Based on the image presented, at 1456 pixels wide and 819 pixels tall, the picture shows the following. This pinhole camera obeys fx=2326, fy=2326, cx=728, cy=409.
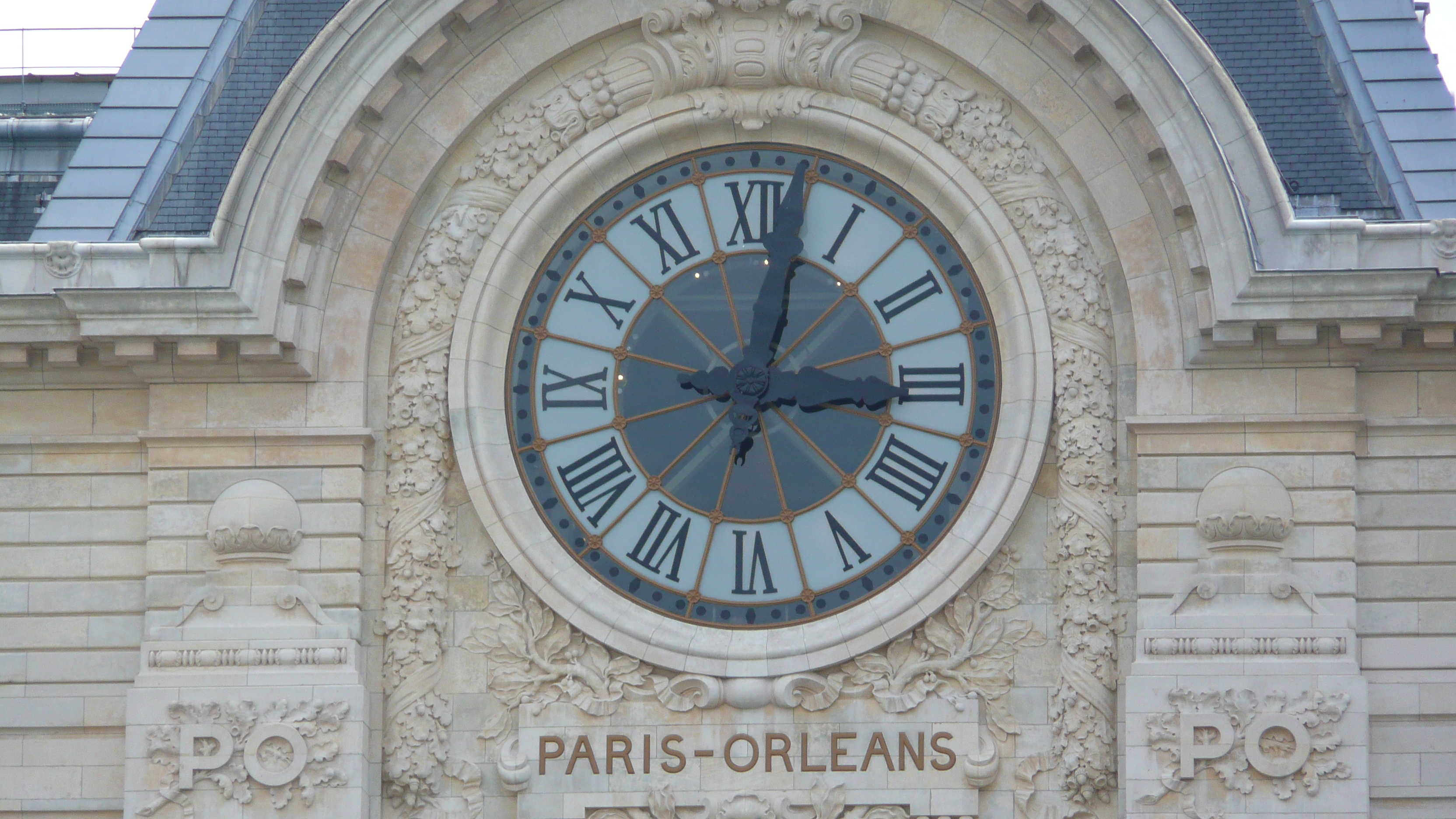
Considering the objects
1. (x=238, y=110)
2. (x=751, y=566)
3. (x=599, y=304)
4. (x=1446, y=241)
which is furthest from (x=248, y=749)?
(x=1446, y=241)

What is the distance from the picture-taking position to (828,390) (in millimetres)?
18062

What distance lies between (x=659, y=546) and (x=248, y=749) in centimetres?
347

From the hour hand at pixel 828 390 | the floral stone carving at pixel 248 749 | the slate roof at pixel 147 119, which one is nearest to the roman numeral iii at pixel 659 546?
the hour hand at pixel 828 390

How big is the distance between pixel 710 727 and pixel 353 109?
547 cm

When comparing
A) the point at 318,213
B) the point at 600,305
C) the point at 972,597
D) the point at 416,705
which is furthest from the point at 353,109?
the point at 972,597

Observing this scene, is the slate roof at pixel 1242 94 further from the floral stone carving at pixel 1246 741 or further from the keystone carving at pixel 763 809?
the keystone carving at pixel 763 809

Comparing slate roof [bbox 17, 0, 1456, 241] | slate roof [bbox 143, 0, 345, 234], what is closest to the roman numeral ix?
slate roof [bbox 143, 0, 345, 234]

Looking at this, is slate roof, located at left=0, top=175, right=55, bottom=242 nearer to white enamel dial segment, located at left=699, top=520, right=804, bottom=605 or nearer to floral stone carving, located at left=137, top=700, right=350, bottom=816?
floral stone carving, located at left=137, top=700, right=350, bottom=816

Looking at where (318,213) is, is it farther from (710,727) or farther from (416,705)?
(710,727)

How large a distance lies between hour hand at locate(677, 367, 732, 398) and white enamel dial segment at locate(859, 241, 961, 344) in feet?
4.14

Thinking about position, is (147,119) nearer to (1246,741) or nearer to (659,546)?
(659,546)

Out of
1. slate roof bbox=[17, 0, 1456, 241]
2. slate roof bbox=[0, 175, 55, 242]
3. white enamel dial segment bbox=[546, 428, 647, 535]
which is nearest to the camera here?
slate roof bbox=[17, 0, 1456, 241]

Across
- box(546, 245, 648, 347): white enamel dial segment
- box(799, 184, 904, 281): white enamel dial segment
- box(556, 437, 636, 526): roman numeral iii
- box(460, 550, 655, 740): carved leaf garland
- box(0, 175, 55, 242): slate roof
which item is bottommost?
box(460, 550, 655, 740): carved leaf garland

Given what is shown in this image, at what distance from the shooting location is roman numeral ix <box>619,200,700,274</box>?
18578 mm
